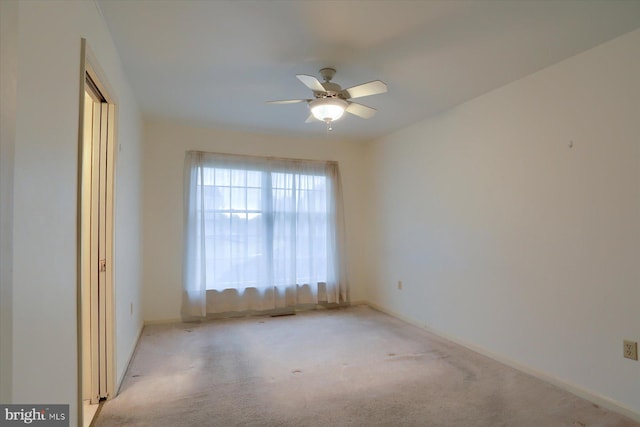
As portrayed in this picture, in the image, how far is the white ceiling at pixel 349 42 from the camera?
1.97 metres

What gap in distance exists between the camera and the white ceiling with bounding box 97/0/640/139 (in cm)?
197

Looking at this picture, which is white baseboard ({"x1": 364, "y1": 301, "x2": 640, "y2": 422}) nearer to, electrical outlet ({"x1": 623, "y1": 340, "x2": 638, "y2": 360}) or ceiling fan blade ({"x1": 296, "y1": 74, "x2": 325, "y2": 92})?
electrical outlet ({"x1": 623, "y1": 340, "x2": 638, "y2": 360})

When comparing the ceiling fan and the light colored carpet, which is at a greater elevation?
the ceiling fan

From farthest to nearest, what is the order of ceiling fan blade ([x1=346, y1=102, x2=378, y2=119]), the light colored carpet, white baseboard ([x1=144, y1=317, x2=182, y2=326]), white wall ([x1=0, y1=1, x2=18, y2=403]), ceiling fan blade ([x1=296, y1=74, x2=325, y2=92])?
white baseboard ([x1=144, y1=317, x2=182, y2=326]) → ceiling fan blade ([x1=346, y1=102, x2=378, y2=119]) → ceiling fan blade ([x1=296, y1=74, x2=325, y2=92]) → the light colored carpet → white wall ([x1=0, y1=1, x2=18, y2=403])

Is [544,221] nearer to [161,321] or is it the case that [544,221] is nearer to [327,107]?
[327,107]

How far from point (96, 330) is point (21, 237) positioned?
1566mm

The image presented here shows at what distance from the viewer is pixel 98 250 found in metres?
2.26

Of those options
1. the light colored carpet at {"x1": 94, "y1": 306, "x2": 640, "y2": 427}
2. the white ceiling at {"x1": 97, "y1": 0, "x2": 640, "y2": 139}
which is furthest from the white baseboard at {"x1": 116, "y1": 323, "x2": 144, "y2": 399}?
the white ceiling at {"x1": 97, "y1": 0, "x2": 640, "y2": 139}

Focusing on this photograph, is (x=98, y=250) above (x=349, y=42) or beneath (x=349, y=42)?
beneath

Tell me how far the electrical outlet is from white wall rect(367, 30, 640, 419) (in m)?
0.04

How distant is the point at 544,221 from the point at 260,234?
128 inches

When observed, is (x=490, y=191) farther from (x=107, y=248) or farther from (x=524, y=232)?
(x=107, y=248)

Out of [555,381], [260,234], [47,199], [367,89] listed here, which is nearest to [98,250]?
[47,199]

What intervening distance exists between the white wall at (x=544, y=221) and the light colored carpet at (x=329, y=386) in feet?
1.02
